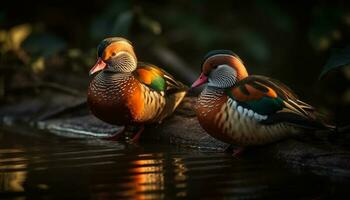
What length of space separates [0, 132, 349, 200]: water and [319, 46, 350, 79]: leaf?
64 cm

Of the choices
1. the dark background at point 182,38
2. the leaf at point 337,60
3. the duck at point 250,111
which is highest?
the dark background at point 182,38

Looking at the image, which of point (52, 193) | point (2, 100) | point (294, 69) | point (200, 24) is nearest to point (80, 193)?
point (52, 193)

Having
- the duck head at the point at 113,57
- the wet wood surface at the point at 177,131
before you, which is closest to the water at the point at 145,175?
the wet wood surface at the point at 177,131

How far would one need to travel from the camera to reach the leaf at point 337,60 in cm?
482

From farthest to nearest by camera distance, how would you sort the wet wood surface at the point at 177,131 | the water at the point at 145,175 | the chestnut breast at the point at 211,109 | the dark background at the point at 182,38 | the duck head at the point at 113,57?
the dark background at the point at 182,38 → the duck head at the point at 113,57 → the chestnut breast at the point at 211,109 → the wet wood surface at the point at 177,131 → the water at the point at 145,175

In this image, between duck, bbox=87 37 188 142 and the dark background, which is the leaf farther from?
the dark background

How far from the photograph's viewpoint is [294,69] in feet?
32.0

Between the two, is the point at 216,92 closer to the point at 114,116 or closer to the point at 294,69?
the point at 114,116

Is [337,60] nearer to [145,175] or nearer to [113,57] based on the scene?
[145,175]

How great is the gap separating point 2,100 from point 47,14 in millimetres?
2659

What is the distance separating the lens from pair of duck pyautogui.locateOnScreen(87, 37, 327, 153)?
489 cm

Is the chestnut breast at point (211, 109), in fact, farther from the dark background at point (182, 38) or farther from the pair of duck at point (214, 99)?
the dark background at point (182, 38)

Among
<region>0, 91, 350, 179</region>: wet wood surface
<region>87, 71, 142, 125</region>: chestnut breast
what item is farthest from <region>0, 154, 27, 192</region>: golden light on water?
<region>0, 91, 350, 179</region>: wet wood surface

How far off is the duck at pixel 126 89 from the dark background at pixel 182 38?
6.65ft
